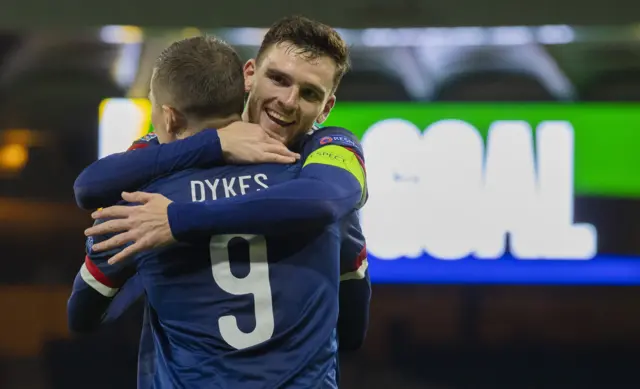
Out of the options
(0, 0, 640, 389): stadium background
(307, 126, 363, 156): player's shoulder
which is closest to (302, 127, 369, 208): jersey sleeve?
(307, 126, 363, 156): player's shoulder

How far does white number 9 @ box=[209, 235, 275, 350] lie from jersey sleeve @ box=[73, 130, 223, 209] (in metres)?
0.14

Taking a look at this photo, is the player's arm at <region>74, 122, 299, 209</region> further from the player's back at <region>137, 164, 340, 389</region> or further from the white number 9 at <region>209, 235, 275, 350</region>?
the white number 9 at <region>209, 235, 275, 350</region>

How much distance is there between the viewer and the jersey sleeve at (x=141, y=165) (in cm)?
135

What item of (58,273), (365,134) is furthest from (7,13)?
(365,134)

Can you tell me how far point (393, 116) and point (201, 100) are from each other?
2.85 metres

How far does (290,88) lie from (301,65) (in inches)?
1.9

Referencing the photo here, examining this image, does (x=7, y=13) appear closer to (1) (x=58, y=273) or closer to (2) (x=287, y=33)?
(1) (x=58, y=273)

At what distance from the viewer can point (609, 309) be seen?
4.21 m

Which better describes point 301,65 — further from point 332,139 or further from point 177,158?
point 177,158

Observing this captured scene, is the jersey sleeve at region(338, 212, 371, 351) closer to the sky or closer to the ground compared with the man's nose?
closer to the ground

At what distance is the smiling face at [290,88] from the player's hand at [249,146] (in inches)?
4.9

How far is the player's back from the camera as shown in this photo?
132cm

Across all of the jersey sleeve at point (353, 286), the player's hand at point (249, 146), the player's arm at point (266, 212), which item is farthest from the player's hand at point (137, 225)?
the jersey sleeve at point (353, 286)

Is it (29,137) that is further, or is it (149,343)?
(29,137)
